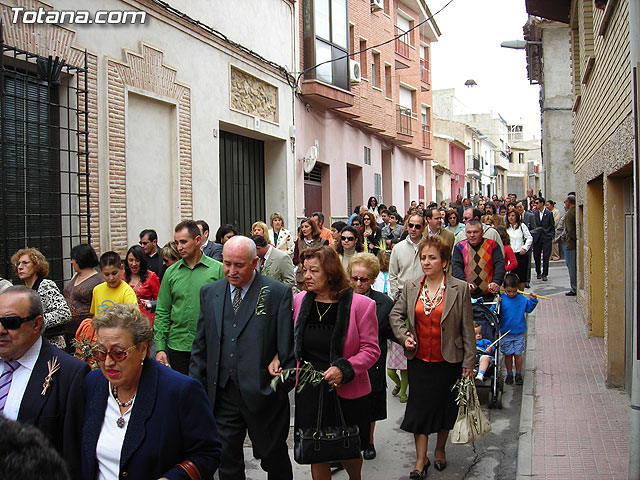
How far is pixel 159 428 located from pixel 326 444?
177cm

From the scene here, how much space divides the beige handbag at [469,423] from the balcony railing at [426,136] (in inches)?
1064

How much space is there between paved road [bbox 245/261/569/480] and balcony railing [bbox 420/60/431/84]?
88.5 ft

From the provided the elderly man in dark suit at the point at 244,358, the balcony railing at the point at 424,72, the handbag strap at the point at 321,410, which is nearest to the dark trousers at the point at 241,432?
the elderly man in dark suit at the point at 244,358

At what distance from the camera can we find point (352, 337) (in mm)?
4797

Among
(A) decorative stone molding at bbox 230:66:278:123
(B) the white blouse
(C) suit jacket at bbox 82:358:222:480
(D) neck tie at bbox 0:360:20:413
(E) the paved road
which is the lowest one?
(E) the paved road

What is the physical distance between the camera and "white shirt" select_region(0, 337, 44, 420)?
3.19 meters

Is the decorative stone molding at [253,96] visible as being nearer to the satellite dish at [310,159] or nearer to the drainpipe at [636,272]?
the satellite dish at [310,159]

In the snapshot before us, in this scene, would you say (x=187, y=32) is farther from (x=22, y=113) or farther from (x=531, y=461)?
(x=531, y=461)

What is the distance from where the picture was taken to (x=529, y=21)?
23812 millimetres

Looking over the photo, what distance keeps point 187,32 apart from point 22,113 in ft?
13.9

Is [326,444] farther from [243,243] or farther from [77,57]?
[77,57]

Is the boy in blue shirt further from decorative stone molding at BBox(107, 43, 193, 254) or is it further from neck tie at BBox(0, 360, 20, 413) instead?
neck tie at BBox(0, 360, 20, 413)

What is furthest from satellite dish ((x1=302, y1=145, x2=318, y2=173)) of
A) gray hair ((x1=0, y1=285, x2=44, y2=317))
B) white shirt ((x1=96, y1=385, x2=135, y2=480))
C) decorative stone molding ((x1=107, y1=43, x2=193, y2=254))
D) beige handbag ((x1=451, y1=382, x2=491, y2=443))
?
white shirt ((x1=96, y1=385, x2=135, y2=480))

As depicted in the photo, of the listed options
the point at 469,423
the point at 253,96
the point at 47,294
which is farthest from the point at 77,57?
the point at 469,423
